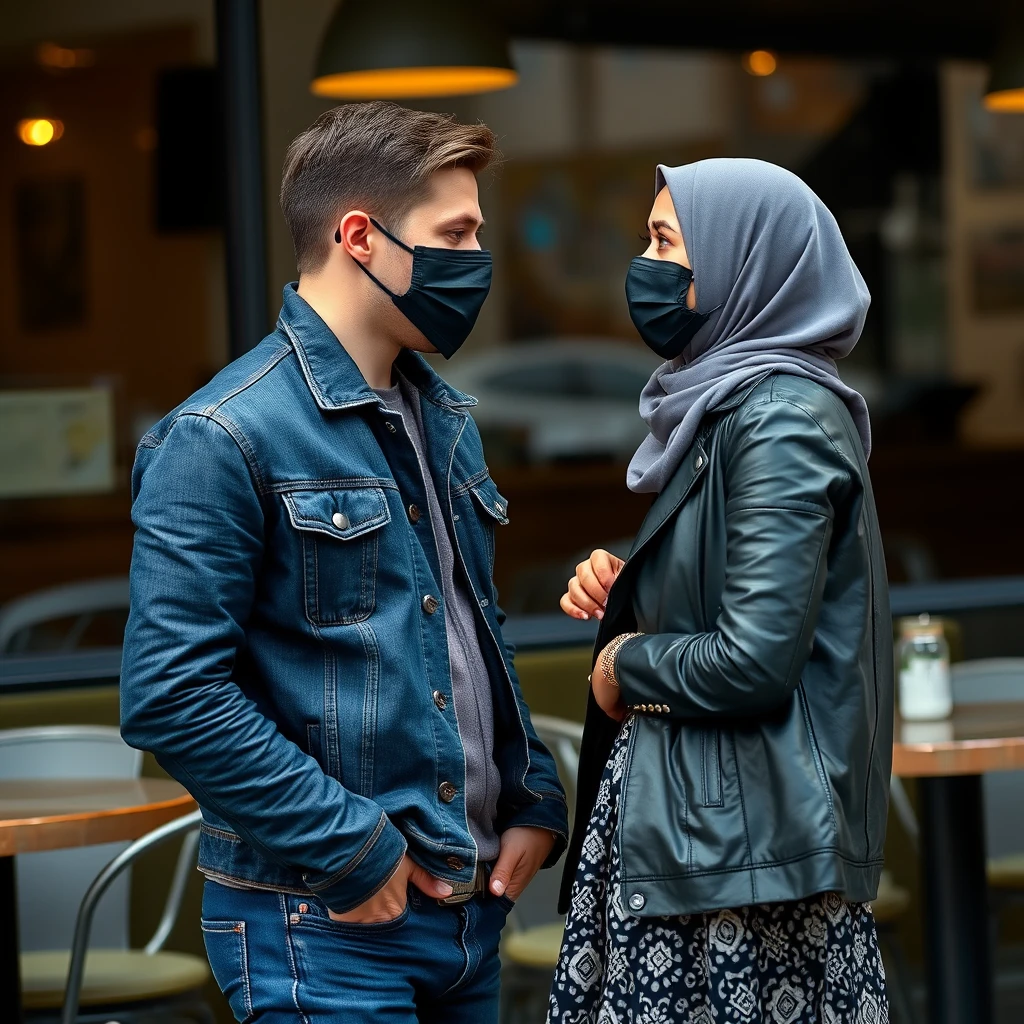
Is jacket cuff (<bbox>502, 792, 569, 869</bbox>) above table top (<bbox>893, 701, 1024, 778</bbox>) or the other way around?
above

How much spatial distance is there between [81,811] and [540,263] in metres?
5.61

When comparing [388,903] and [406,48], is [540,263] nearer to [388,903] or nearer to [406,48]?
[406,48]

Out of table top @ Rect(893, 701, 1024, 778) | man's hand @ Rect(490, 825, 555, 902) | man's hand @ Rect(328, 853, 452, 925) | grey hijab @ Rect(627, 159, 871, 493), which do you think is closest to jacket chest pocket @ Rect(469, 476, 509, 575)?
grey hijab @ Rect(627, 159, 871, 493)

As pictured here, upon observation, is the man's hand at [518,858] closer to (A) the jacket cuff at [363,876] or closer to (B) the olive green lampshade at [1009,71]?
(A) the jacket cuff at [363,876]

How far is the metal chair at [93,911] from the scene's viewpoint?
336cm

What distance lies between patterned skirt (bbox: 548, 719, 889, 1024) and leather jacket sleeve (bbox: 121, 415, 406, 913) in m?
0.36

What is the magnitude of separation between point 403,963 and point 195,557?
536mm

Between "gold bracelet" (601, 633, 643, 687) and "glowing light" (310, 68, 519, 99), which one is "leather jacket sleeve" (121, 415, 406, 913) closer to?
"gold bracelet" (601, 633, 643, 687)

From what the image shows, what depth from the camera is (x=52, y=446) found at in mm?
4906

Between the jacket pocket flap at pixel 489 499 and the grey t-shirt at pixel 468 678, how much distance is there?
10cm

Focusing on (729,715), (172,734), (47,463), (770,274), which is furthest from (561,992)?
(47,463)

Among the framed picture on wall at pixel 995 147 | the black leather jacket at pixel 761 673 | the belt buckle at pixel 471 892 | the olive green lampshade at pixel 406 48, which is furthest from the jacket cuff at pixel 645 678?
the framed picture on wall at pixel 995 147

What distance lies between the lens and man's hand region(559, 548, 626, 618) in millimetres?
2240

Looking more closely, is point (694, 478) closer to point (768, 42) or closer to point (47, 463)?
point (47, 463)
